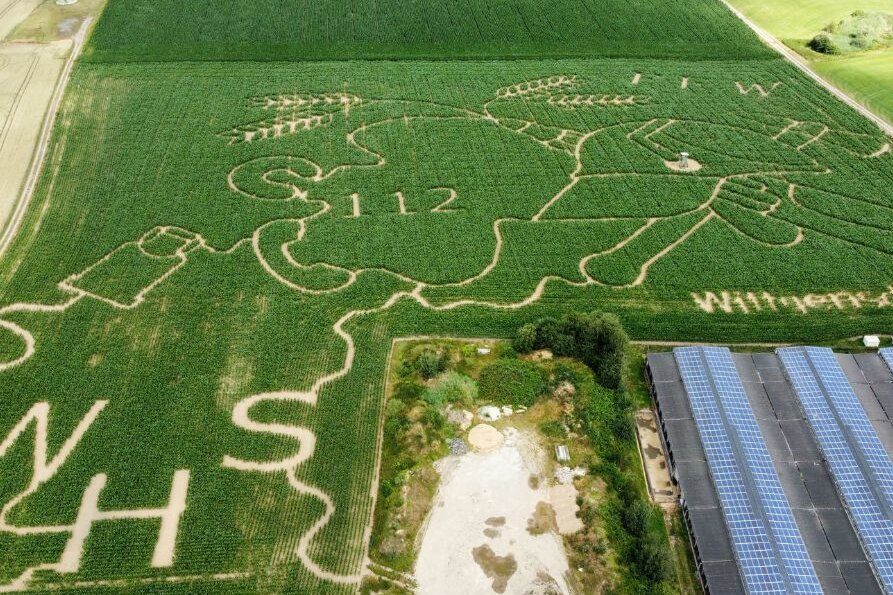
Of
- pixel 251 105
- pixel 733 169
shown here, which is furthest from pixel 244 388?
pixel 733 169

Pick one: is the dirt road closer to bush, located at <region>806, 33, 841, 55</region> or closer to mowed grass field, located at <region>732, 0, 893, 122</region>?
mowed grass field, located at <region>732, 0, 893, 122</region>

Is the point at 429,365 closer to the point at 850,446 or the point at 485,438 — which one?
the point at 485,438

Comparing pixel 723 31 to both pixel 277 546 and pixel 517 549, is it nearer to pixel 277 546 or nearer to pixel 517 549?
pixel 517 549

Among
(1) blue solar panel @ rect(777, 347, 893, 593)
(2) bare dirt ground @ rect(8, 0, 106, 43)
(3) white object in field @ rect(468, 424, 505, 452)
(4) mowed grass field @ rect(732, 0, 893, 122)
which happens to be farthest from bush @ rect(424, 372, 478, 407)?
(2) bare dirt ground @ rect(8, 0, 106, 43)

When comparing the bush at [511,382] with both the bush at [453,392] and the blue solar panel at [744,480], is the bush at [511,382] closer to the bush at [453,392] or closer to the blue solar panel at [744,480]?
the bush at [453,392]

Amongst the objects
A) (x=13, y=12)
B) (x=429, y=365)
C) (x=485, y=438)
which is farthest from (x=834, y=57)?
(x=13, y=12)

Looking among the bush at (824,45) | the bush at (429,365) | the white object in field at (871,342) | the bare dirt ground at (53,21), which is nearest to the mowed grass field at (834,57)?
the bush at (824,45)
